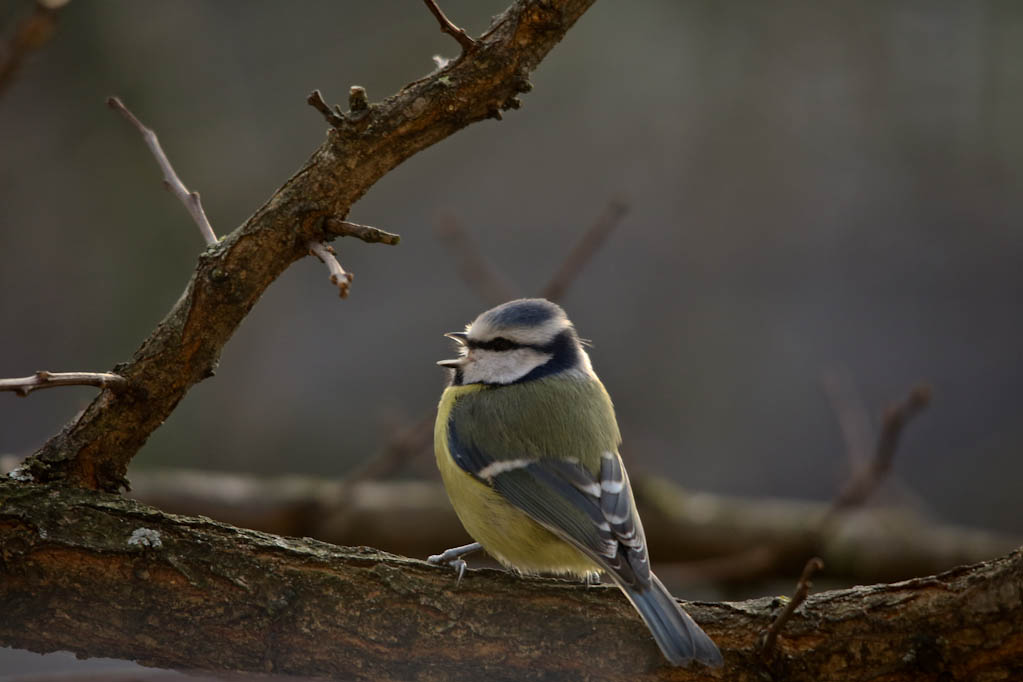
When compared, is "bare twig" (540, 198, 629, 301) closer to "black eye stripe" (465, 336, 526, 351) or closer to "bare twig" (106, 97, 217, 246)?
"black eye stripe" (465, 336, 526, 351)

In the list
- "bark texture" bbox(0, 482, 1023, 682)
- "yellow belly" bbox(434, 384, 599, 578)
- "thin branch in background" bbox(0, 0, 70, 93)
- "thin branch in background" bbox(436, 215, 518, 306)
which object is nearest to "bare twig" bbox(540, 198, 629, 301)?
"thin branch in background" bbox(436, 215, 518, 306)

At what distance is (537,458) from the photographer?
1.51 m

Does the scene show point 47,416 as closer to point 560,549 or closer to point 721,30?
point 560,549

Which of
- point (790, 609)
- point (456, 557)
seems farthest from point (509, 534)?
point (790, 609)

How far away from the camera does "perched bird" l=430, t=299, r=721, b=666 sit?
4.55ft

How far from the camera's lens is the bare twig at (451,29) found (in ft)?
3.56

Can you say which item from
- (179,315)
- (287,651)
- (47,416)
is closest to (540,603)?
(287,651)

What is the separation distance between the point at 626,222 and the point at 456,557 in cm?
258

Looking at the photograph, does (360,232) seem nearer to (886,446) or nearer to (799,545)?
(886,446)

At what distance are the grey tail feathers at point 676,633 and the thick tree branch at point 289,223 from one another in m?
0.61

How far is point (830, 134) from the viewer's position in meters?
4.00

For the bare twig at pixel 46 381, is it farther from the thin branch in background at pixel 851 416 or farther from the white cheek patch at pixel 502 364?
the thin branch in background at pixel 851 416

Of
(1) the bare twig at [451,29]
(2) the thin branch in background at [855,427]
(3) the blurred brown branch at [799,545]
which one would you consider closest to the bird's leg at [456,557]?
(1) the bare twig at [451,29]

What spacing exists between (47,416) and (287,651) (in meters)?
2.53
